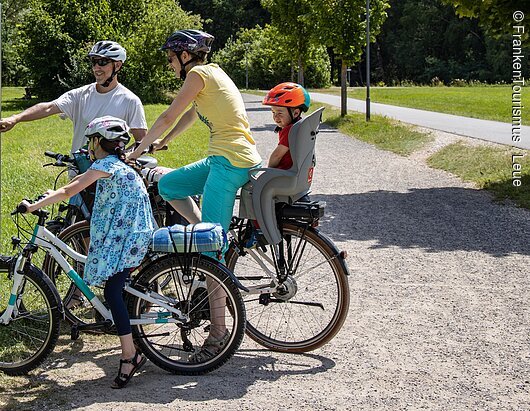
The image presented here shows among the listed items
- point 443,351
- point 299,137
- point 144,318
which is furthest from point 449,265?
point 144,318

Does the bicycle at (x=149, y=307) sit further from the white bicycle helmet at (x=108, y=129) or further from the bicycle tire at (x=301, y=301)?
the white bicycle helmet at (x=108, y=129)

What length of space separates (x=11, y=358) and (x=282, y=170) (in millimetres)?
1906

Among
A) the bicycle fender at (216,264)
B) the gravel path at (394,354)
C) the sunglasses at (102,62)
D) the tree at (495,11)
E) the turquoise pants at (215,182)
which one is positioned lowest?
the gravel path at (394,354)

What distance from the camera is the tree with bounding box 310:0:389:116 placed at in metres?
27.3

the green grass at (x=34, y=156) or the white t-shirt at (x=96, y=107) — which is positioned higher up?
the white t-shirt at (x=96, y=107)

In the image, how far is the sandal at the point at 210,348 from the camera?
17.0 ft

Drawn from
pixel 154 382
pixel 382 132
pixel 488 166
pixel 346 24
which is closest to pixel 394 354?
pixel 154 382

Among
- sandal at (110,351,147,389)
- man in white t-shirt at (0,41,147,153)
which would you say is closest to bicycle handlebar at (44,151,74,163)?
man in white t-shirt at (0,41,147,153)

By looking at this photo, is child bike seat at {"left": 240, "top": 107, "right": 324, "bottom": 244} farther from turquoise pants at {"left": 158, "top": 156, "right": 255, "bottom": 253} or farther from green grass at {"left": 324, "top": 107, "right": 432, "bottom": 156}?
green grass at {"left": 324, "top": 107, "right": 432, "bottom": 156}

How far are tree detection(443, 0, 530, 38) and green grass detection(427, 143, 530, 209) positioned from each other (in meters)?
2.13

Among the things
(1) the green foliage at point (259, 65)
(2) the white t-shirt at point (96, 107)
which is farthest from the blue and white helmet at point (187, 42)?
(1) the green foliage at point (259, 65)

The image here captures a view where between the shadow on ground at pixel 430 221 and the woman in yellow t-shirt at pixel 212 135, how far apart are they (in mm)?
3813

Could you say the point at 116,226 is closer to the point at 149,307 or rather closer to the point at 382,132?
the point at 149,307

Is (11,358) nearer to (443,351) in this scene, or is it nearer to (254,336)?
(254,336)
